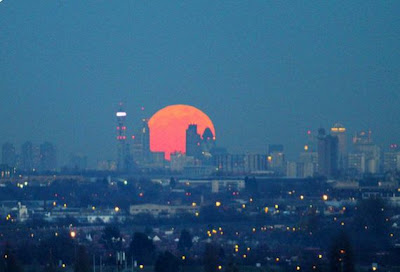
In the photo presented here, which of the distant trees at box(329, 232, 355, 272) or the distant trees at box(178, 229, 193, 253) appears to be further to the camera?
the distant trees at box(178, 229, 193, 253)

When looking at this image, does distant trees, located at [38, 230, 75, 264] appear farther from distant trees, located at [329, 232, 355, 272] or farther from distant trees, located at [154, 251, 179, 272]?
distant trees, located at [329, 232, 355, 272]

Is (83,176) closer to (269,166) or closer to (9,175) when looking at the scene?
(9,175)

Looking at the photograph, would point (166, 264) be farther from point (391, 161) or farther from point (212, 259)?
point (391, 161)

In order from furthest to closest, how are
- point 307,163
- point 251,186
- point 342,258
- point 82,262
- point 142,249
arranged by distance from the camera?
point 307,163, point 251,186, point 142,249, point 82,262, point 342,258

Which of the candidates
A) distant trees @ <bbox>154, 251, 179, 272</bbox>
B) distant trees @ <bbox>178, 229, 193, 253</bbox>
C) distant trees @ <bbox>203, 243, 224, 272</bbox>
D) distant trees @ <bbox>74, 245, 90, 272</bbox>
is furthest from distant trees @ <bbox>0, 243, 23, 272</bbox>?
distant trees @ <bbox>178, 229, 193, 253</bbox>

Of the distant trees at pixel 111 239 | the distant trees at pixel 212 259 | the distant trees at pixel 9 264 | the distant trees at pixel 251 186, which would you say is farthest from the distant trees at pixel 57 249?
the distant trees at pixel 251 186

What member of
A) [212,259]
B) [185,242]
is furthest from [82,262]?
[185,242]
